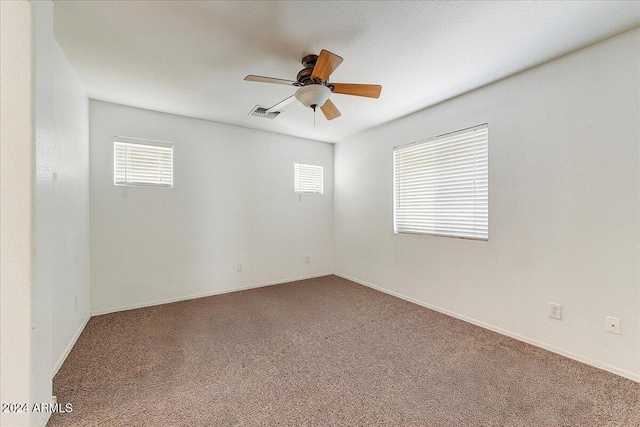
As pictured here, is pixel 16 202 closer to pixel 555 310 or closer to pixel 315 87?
pixel 315 87

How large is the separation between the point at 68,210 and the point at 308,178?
10.4 feet

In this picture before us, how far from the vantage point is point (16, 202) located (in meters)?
1.29

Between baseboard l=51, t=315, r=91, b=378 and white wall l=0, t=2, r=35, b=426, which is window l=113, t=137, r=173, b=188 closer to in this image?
baseboard l=51, t=315, r=91, b=378

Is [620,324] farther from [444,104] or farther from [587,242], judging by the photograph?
[444,104]

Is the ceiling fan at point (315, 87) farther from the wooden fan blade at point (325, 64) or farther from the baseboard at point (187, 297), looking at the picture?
the baseboard at point (187, 297)

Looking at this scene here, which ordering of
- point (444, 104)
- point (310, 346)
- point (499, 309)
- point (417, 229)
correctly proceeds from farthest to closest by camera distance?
point (417, 229)
point (444, 104)
point (499, 309)
point (310, 346)

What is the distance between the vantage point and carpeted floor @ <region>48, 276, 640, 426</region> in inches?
59.2

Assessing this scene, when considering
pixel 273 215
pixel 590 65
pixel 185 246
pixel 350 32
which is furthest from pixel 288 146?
pixel 590 65

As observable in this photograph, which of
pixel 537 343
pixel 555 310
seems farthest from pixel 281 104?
pixel 537 343

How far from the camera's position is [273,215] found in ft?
13.9

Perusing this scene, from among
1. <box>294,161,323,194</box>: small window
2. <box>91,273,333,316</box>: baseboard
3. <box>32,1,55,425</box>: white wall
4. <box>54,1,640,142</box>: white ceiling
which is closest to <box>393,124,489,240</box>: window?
<box>54,1,640,142</box>: white ceiling

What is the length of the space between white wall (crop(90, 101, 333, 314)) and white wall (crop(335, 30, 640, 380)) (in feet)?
7.25

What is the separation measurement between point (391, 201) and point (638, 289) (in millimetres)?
2360

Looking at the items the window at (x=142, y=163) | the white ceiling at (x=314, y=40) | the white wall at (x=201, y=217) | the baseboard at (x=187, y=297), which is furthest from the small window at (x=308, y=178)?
the window at (x=142, y=163)
